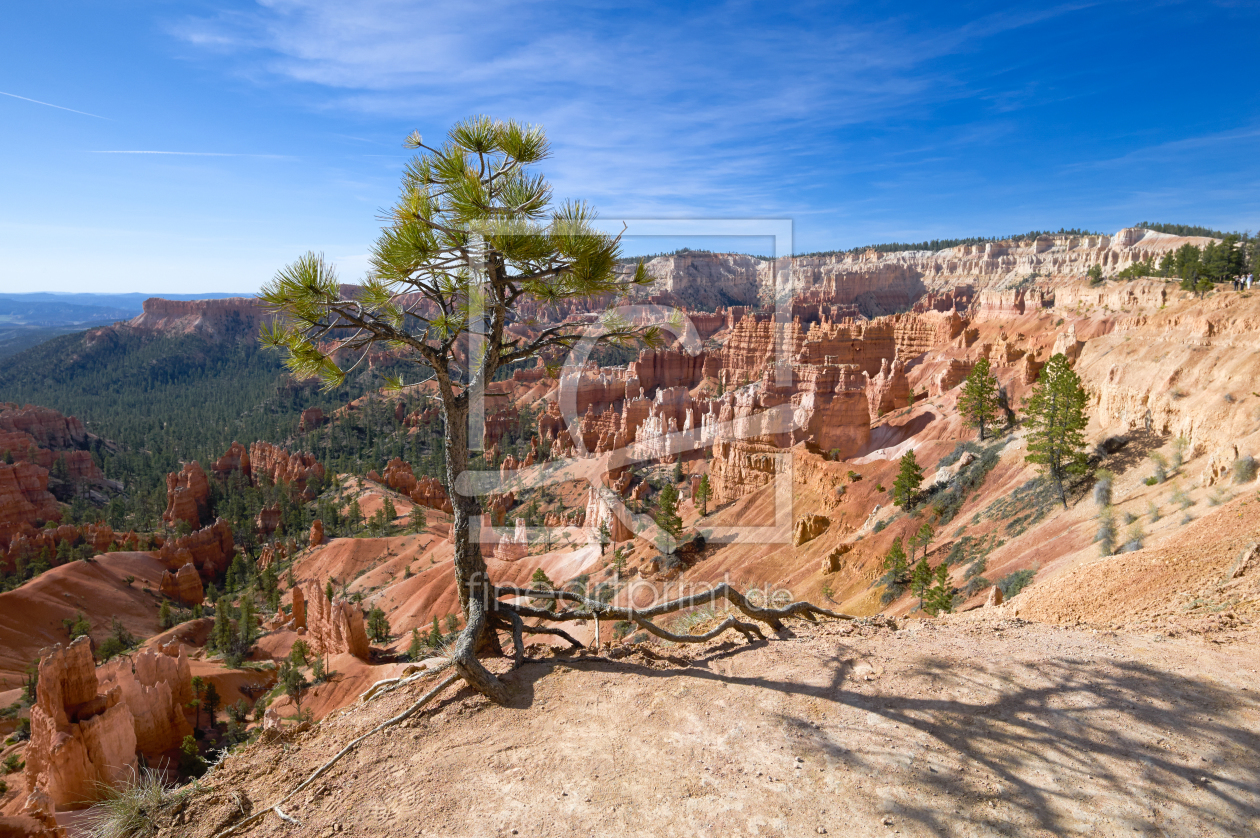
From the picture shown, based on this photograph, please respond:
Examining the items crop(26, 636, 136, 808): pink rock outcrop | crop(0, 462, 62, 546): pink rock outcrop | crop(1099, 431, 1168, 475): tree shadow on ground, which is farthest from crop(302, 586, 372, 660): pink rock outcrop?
crop(0, 462, 62, 546): pink rock outcrop

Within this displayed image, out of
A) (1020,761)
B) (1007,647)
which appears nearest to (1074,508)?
(1007,647)

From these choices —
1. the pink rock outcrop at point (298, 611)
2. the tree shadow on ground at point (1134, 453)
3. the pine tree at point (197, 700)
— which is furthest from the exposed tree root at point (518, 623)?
the pink rock outcrop at point (298, 611)

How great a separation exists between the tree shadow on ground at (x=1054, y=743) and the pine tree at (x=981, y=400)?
33.7m

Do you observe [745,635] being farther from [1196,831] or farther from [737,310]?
[737,310]

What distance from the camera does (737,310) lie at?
128m

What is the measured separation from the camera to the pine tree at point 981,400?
116ft

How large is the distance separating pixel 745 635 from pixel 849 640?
3.85 ft

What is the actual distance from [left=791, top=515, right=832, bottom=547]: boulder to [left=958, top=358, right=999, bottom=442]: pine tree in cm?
1168

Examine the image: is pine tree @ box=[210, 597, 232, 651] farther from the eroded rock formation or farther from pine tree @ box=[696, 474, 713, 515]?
pine tree @ box=[696, 474, 713, 515]

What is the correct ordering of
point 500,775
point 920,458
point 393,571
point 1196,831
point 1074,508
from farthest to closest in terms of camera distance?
point 393,571 < point 920,458 < point 1074,508 < point 500,775 < point 1196,831

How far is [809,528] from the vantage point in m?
30.6

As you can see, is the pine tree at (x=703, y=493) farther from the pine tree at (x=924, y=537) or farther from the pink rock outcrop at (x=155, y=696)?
the pink rock outcrop at (x=155, y=696)

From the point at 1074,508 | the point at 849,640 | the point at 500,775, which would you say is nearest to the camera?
the point at 500,775

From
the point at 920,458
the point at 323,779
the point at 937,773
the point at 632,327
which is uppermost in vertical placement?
the point at 632,327
